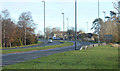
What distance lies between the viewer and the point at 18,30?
188 feet

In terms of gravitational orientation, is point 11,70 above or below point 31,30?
below

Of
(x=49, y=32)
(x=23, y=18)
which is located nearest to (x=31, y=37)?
(x=23, y=18)

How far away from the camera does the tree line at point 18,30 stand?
166 feet

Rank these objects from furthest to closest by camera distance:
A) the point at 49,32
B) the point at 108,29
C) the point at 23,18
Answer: the point at 49,32 → the point at 108,29 → the point at 23,18

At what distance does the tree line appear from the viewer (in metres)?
50.5

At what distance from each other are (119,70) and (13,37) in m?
44.9

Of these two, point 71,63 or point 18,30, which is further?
point 18,30

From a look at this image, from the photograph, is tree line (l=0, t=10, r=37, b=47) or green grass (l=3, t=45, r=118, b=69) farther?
tree line (l=0, t=10, r=37, b=47)

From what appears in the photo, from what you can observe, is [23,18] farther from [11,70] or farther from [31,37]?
[11,70]

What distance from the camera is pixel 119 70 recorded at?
437 inches

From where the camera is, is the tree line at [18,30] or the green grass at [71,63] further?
the tree line at [18,30]

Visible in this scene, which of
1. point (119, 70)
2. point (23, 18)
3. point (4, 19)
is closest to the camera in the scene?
point (119, 70)

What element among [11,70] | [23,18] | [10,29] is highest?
[23,18]

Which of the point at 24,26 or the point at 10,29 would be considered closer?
the point at 10,29
